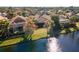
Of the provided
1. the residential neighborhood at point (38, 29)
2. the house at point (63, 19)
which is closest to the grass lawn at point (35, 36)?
the residential neighborhood at point (38, 29)

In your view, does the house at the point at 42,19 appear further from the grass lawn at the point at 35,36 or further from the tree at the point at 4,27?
the tree at the point at 4,27

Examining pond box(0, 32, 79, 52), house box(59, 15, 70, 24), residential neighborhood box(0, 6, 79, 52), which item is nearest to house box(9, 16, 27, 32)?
residential neighborhood box(0, 6, 79, 52)

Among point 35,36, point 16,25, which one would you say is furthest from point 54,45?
point 16,25

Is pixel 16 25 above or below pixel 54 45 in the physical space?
above

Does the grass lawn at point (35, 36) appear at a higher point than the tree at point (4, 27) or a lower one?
lower

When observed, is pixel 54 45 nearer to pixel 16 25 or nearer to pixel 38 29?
pixel 38 29

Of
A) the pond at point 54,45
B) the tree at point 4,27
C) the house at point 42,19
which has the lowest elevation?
the pond at point 54,45

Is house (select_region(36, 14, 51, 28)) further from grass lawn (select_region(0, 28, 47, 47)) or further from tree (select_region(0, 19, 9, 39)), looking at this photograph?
tree (select_region(0, 19, 9, 39))
